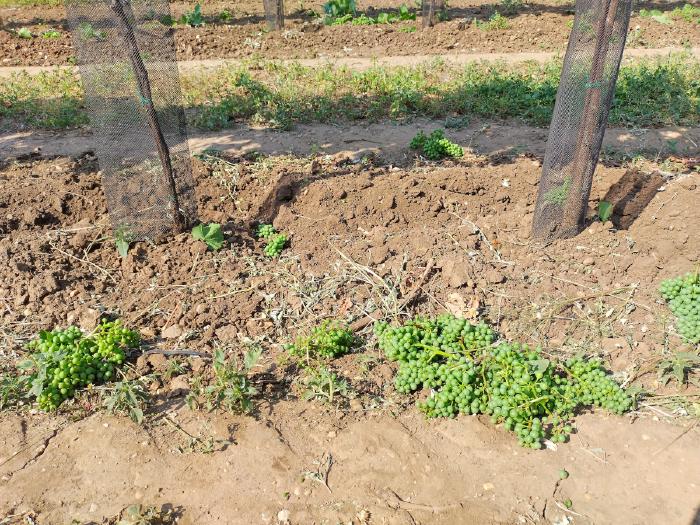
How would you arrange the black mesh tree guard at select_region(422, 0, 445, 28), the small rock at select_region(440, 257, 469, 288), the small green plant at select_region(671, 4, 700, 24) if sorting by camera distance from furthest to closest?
the small green plant at select_region(671, 4, 700, 24)
the black mesh tree guard at select_region(422, 0, 445, 28)
the small rock at select_region(440, 257, 469, 288)

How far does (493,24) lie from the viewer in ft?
36.9

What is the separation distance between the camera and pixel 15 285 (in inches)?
165

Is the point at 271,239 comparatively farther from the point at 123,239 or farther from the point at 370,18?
the point at 370,18

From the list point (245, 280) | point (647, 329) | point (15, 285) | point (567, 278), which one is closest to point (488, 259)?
point (567, 278)

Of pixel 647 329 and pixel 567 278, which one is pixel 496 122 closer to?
pixel 567 278

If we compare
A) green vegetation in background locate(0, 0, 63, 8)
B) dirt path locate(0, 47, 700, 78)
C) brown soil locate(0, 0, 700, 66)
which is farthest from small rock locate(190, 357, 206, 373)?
green vegetation in background locate(0, 0, 63, 8)

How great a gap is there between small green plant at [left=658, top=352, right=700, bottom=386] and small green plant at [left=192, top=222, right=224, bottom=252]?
3158 mm

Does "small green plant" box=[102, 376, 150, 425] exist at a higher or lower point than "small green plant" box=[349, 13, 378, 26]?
lower

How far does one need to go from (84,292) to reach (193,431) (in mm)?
1572

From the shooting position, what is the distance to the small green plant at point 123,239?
446 cm

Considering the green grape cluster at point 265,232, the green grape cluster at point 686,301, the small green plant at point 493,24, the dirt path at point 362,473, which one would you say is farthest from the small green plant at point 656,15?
the dirt path at point 362,473

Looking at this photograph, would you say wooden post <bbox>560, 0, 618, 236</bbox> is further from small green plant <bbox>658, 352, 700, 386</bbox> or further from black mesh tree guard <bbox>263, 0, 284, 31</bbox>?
black mesh tree guard <bbox>263, 0, 284, 31</bbox>

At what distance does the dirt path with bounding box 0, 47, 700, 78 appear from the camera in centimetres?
950

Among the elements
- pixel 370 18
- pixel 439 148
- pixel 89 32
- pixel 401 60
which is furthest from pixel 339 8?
pixel 89 32
